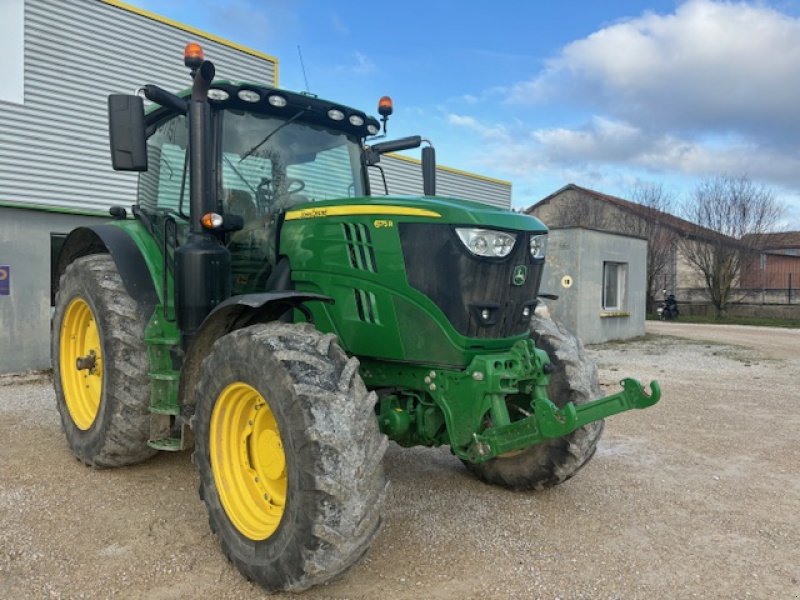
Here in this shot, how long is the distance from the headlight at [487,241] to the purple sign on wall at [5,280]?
307 inches

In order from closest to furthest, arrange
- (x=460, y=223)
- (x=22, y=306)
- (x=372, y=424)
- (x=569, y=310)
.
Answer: (x=372, y=424) → (x=460, y=223) → (x=22, y=306) → (x=569, y=310)

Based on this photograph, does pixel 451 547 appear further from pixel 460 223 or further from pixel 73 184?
pixel 73 184

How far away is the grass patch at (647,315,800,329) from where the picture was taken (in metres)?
23.2

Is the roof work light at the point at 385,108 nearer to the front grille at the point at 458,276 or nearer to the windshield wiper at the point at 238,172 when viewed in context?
the windshield wiper at the point at 238,172

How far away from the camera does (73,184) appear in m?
11.0

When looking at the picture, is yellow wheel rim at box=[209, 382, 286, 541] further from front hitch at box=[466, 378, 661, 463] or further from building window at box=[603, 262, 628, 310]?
building window at box=[603, 262, 628, 310]

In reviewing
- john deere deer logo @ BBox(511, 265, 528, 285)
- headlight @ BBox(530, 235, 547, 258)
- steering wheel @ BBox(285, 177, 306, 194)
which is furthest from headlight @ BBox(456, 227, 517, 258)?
steering wheel @ BBox(285, 177, 306, 194)

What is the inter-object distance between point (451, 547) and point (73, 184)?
1002 centimetres

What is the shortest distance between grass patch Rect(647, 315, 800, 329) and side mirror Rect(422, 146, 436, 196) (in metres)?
21.3

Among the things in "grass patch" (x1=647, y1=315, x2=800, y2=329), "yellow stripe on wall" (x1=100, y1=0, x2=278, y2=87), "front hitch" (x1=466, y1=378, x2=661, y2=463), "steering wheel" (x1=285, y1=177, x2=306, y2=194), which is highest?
"yellow stripe on wall" (x1=100, y1=0, x2=278, y2=87)

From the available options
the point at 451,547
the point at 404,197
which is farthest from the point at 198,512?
the point at 404,197

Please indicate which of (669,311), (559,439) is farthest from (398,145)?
(669,311)

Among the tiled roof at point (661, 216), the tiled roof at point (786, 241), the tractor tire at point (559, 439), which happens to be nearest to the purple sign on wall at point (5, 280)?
the tractor tire at point (559, 439)

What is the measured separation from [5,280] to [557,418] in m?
8.34
